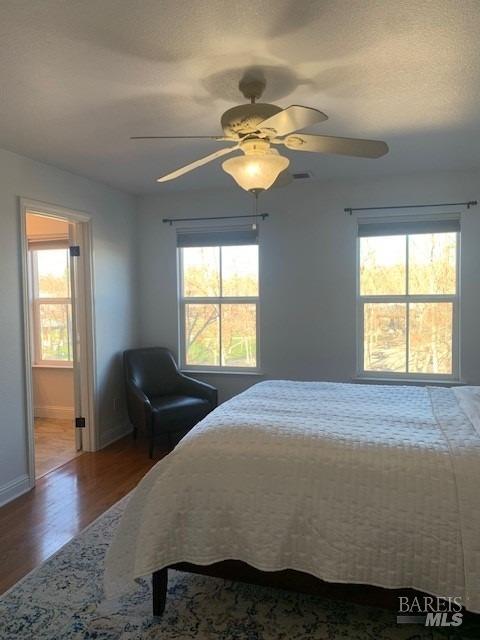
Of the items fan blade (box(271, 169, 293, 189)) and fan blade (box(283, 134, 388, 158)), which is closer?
fan blade (box(283, 134, 388, 158))

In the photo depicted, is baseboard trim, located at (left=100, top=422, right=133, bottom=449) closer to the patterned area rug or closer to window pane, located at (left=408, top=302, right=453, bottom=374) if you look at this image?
the patterned area rug

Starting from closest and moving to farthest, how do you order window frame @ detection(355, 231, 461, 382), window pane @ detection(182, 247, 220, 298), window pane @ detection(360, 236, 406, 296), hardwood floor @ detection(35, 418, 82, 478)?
hardwood floor @ detection(35, 418, 82, 478) < window frame @ detection(355, 231, 461, 382) < window pane @ detection(360, 236, 406, 296) < window pane @ detection(182, 247, 220, 298)

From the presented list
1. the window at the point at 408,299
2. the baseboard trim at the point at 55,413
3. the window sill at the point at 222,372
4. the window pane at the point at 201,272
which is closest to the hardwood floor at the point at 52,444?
the baseboard trim at the point at 55,413

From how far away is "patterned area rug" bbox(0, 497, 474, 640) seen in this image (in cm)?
186

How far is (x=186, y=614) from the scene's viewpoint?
Answer: 199 centimetres

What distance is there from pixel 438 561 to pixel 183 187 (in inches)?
148

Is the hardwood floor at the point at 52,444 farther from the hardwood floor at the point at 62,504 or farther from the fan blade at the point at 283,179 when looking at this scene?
the fan blade at the point at 283,179

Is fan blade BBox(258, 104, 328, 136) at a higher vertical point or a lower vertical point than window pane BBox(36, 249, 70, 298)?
higher

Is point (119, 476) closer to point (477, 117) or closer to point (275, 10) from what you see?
point (275, 10)

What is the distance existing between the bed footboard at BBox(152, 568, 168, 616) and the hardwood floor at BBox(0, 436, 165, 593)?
0.79 meters

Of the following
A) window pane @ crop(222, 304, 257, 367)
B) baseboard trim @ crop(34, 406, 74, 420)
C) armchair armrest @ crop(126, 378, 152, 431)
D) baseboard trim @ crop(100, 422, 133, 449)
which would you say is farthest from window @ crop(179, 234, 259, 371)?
baseboard trim @ crop(34, 406, 74, 420)

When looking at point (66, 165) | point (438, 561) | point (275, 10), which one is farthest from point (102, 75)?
point (438, 561)

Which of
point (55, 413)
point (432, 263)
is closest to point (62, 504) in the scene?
point (55, 413)

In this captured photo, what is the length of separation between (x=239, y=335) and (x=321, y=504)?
295 centimetres
